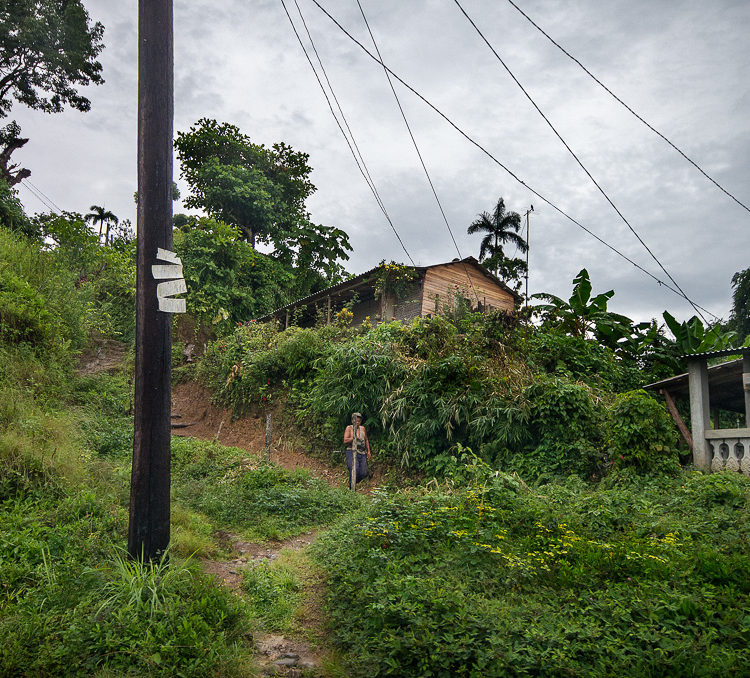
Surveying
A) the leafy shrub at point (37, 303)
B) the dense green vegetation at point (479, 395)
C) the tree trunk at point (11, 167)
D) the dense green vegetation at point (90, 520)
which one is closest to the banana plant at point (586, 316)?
the dense green vegetation at point (479, 395)

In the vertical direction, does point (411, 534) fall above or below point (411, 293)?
below

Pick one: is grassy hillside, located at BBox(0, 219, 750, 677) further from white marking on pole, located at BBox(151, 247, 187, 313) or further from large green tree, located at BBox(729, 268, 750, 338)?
large green tree, located at BBox(729, 268, 750, 338)

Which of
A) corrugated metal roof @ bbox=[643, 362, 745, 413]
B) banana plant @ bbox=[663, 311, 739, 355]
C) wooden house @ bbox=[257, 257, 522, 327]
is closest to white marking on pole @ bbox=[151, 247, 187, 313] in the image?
corrugated metal roof @ bbox=[643, 362, 745, 413]

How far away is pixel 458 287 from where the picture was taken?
18938mm

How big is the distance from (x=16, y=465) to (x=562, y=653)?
19.2ft

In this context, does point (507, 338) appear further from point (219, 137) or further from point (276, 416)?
point (219, 137)

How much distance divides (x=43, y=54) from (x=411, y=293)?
17170 mm

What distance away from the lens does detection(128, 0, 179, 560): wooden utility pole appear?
172 inches

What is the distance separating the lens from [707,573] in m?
4.05

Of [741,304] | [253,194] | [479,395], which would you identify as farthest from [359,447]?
[741,304]

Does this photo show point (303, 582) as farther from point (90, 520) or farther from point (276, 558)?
point (90, 520)

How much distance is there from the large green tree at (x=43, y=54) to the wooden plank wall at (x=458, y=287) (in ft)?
52.8

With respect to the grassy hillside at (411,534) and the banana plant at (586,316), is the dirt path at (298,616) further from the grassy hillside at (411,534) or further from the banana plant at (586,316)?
the banana plant at (586,316)

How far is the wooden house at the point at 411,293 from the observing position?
17.7m
